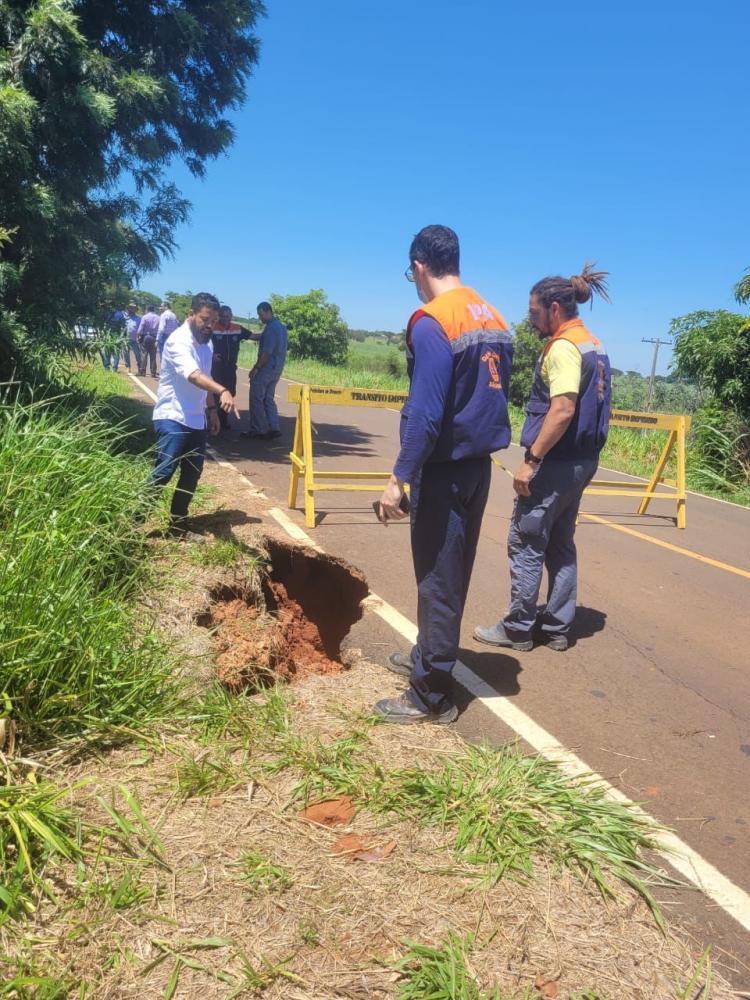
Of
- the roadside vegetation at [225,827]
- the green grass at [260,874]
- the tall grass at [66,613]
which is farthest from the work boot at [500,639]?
the green grass at [260,874]

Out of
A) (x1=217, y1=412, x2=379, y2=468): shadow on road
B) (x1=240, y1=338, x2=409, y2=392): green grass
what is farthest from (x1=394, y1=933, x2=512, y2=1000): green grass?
(x1=240, y1=338, x2=409, y2=392): green grass

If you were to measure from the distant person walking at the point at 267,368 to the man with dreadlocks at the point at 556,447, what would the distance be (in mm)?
7510

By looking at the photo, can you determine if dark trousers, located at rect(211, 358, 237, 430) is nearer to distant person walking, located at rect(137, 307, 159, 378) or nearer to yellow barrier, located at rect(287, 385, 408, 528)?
yellow barrier, located at rect(287, 385, 408, 528)

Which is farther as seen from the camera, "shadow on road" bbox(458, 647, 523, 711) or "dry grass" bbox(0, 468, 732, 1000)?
"shadow on road" bbox(458, 647, 523, 711)

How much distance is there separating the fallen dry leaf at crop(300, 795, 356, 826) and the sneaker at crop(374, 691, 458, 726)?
71cm

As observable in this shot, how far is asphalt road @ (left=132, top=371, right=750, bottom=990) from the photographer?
10.6 ft

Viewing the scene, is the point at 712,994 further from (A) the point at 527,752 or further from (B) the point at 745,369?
(B) the point at 745,369

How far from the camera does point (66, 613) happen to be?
3184 millimetres

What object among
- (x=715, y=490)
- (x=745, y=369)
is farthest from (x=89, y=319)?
(x=745, y=369)

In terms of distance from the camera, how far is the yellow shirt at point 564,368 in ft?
14.2

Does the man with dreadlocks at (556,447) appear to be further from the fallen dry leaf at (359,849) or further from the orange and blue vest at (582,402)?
the fallen dry leaf at (359,849)

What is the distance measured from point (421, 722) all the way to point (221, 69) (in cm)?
913

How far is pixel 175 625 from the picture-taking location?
4031mm

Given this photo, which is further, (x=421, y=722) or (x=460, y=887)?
(x=421, y=722)
